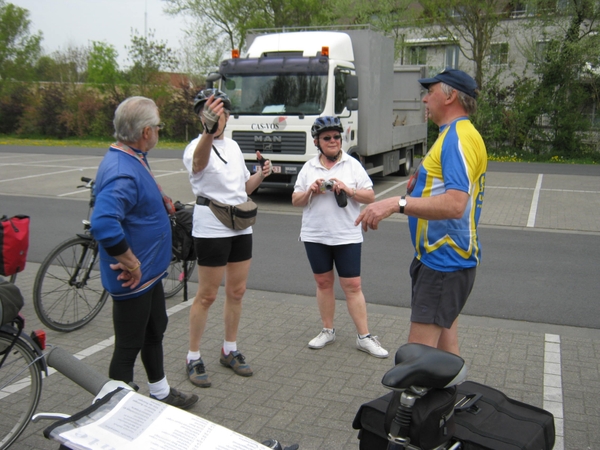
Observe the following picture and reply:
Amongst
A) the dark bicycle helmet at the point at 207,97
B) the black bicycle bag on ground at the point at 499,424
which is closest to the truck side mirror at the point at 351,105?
the dark bicycle helmet at the point at 207,97

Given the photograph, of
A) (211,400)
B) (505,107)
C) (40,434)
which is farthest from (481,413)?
(505,107)

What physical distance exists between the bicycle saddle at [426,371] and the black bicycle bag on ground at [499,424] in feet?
1.12

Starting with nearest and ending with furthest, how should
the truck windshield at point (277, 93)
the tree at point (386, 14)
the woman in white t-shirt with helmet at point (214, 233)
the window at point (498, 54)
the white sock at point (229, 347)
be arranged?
the woman in white t-shirt with helmet at point (214, 233)
the white sock at point (229, 347)
the truck windshield at point (277, 93)
the window at point (498, 54)
the tree at point (386, 14)

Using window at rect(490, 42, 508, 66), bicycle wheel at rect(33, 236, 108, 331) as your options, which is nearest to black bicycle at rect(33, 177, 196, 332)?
bicycle wheel at rect(33, 236, 108, 331)

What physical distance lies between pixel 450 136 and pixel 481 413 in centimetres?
134

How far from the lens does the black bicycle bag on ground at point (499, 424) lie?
2.09 metres

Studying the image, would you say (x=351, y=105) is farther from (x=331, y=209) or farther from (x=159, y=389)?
(x=159, y=389)

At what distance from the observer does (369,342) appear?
16.1 feet

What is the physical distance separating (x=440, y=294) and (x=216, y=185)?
1.78 m

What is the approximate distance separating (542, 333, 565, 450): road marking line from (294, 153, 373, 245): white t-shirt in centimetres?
171

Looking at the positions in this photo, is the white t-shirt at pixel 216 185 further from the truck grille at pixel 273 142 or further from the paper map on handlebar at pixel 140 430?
the truck grille at pixel 273 142

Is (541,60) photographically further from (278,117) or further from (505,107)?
(278,117)

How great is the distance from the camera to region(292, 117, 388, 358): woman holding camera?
4.80 metres

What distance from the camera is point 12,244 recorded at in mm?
3877
